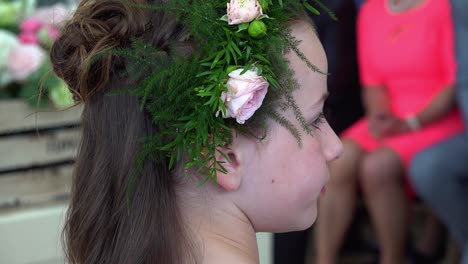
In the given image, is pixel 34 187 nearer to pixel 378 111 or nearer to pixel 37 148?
pixel 37 148

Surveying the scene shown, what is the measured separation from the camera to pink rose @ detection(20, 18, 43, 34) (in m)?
2.92

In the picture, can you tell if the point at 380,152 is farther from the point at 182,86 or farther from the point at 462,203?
the point at 182,86

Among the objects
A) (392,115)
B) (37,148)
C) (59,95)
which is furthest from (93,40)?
(392,115)

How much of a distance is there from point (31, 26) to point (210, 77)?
1941mm

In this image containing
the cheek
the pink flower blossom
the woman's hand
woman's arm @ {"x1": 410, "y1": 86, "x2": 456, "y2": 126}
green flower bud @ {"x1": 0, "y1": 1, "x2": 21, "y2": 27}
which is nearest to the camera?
the cheek

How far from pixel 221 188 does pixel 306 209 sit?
6.4 inches

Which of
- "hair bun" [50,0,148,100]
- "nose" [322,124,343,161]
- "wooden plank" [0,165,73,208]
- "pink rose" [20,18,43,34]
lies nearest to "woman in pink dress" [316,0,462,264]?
"wooden plank" [0,165,73,208]

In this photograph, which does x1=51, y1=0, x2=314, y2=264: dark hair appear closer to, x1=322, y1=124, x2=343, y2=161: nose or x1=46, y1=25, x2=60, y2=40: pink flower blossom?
x1=322, y1=124, x2=343, y2=161: nose

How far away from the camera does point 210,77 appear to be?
3.79ft

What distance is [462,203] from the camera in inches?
103

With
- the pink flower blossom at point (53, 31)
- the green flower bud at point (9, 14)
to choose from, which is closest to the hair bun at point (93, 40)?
the pink flower blossom at point (53, 31)

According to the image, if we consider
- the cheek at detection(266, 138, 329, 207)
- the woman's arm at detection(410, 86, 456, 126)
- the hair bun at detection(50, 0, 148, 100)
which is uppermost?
the hair bun at detection(50, 0, 148, 100)

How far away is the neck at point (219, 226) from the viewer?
1.22 meters

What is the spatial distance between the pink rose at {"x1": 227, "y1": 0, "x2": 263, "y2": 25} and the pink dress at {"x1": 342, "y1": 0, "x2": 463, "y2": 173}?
1.68 m
